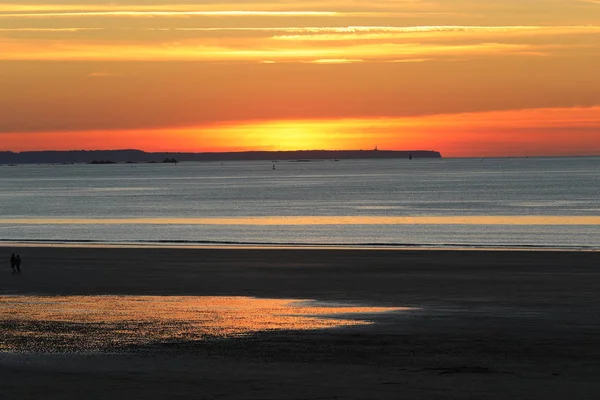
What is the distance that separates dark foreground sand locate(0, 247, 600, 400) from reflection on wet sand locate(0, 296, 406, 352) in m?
→ 1.20

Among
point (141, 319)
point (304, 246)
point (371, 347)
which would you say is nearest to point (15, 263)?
point (141, 319)

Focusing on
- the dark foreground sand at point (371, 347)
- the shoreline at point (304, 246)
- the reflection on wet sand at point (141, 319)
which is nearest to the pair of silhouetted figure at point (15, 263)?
the dark foreground sand at point (371, 347)

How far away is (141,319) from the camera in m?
27.1

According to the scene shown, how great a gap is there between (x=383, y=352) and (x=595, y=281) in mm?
16860

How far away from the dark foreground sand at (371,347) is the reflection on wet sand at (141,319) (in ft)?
3.94

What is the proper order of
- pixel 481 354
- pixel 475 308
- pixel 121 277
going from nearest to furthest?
1. pixel 481 354
2. pixel 475 308
3. pixel 121 277

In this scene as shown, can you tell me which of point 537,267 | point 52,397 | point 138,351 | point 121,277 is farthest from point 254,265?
point 52,397

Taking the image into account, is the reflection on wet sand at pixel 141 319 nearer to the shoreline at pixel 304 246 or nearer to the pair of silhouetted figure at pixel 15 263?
the pair of silhouetted figure at pixel 15 263

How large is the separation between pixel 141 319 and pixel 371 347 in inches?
281

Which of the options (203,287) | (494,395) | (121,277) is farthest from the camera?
(121,277)

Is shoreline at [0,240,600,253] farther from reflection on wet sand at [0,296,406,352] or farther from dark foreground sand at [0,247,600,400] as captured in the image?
reflection on wet sand at [0,296,406,352]

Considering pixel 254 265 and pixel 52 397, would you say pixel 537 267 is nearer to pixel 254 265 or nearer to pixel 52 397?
pixel 254 265

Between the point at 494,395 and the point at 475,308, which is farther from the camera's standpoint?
the point at 475,308

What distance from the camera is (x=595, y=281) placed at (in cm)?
3650
